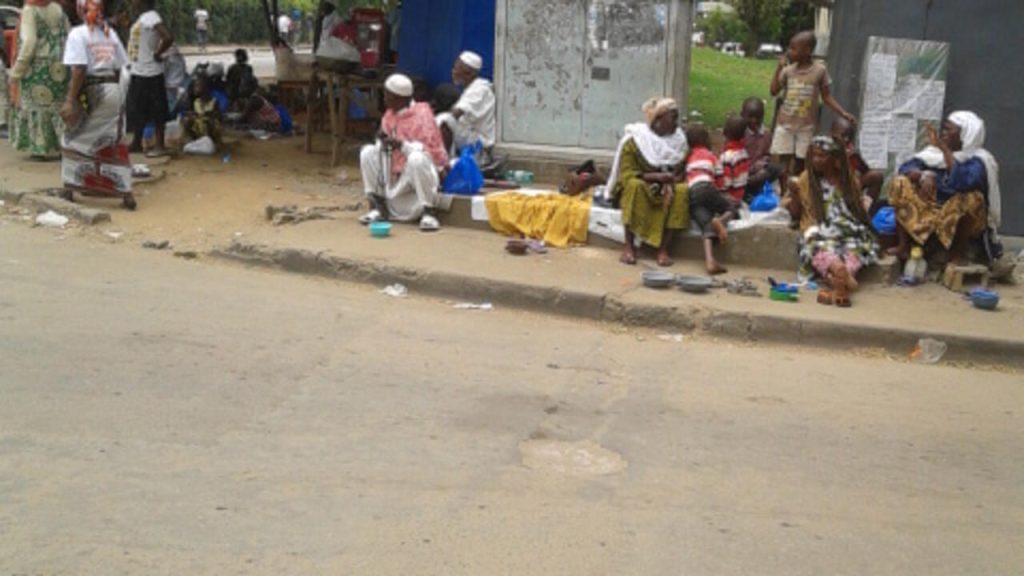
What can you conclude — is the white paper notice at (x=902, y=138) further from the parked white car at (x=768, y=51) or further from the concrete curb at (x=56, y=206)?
the parked white car at (x=768, y=51)

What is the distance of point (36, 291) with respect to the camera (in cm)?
625

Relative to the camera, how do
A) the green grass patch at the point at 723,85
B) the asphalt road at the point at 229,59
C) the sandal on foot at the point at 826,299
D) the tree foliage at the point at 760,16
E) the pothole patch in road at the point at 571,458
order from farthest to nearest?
the tree foliage at the point at 760,16 < the asphalt road at the point at 229,59 < the green grass patch at the point at 723,85 < the sandal on foot at the point at 826,299 < the pothole patch in road at the point at 571,458

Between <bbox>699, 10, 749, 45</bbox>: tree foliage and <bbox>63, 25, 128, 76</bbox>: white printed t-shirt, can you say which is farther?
<bbox>699, 10, 749, 45</bbox>: tree foliage

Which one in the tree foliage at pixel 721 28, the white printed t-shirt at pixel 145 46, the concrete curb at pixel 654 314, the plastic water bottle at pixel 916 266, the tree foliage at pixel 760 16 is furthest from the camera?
the tree foliage at pixel 721 28

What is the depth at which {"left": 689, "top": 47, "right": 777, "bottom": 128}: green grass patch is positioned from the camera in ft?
59.9

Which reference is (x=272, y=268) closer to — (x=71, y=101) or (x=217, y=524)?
(x=71, y=101)

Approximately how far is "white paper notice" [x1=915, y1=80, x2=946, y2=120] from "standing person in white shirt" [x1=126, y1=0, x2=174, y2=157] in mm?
7983

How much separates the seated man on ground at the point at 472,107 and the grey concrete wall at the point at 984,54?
11.1 feet

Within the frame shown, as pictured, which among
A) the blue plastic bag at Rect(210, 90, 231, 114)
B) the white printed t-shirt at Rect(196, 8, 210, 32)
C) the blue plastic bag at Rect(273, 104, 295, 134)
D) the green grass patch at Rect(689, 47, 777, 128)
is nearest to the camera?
the blue plastic bag at Rect(273, 104, 295, 134)

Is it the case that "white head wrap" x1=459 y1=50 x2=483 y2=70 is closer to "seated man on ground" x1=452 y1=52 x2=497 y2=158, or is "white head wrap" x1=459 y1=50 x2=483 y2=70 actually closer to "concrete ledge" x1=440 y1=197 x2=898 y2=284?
"seated man on ground" x1=452 y1=52 x2=497 y2=158

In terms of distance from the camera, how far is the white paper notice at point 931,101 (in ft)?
28.2

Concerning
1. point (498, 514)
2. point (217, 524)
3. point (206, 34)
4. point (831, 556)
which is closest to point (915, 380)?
point (831, 556)

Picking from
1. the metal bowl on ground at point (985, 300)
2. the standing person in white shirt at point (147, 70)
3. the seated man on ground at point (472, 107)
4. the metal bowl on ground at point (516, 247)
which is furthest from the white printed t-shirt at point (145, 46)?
the metal bowl on ground at point (985, 300)

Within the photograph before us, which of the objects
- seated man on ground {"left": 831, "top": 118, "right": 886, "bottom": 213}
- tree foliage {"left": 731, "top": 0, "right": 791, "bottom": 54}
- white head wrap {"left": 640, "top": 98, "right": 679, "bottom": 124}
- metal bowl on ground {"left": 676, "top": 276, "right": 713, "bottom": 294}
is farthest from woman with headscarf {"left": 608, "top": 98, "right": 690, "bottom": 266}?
tree foliage {"left": 731, "top": 0, "right": 791, "bottom": 54}
